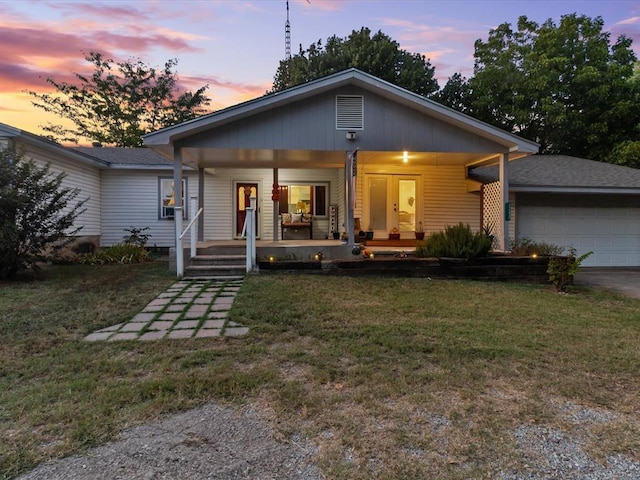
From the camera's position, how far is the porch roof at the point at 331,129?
834cm

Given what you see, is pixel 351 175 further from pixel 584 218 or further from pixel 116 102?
pixel 116 102

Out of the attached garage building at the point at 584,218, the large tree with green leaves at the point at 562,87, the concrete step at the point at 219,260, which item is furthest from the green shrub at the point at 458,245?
the large tree with green leaves at the point at 562,87

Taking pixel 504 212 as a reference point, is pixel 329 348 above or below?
below

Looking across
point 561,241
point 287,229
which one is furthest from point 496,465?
point 561,241

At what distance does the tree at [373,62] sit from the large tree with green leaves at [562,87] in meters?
2.13

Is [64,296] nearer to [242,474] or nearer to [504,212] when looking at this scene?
[242,474]

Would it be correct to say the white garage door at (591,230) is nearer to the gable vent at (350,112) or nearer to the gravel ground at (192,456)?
the gable vent at (350,112)

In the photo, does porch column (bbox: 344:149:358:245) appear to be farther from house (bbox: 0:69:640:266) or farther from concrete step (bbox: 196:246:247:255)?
concrete step (bbox: 196:246:247:255)

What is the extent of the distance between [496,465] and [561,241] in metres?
11.6

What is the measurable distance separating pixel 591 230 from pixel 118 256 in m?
13.7

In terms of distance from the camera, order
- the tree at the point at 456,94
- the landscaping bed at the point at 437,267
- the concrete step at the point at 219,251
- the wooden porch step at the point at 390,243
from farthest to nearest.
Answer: the tree at the point at 456,94 < the wooden porch step at the point at 390,243 < the concrete step at the point at 219,251 < the landscaping bed at the point at 437,267

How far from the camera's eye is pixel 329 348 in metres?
3.70

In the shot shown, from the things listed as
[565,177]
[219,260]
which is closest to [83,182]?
[219,260]

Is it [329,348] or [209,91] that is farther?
[209,91]
